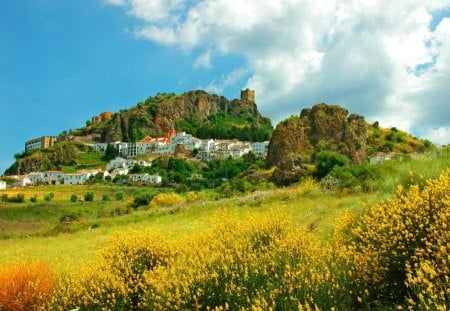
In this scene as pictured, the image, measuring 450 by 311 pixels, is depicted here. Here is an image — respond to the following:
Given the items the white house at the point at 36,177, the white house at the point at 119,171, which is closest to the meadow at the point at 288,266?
the white house at the point at 119,171

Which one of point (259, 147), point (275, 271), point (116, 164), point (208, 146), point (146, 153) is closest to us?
point (275, 271)

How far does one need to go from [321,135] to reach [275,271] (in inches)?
1808

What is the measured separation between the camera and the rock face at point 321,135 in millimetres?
48688

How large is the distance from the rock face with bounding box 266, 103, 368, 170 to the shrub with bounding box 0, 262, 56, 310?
3798 centimetres

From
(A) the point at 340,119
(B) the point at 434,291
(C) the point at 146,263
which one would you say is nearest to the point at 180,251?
(C) the point at 146,263

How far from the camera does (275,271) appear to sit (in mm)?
7328

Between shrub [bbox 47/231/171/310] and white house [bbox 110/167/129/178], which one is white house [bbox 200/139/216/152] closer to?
white house [bbox 110/167/129/178]

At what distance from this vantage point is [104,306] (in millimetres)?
9117

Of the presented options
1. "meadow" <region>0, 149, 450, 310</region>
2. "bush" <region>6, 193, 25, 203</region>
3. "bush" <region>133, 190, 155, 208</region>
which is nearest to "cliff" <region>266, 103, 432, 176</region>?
"bush" <region>133, 190, 155, 208</region>

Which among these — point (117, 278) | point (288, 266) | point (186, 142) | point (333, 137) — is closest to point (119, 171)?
point (186, 142)

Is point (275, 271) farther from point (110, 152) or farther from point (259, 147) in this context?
point (110, 152)

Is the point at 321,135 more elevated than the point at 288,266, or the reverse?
the point at 321,135

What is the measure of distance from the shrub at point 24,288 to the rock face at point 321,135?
38.0m

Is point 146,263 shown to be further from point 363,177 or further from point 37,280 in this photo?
point 363,177
